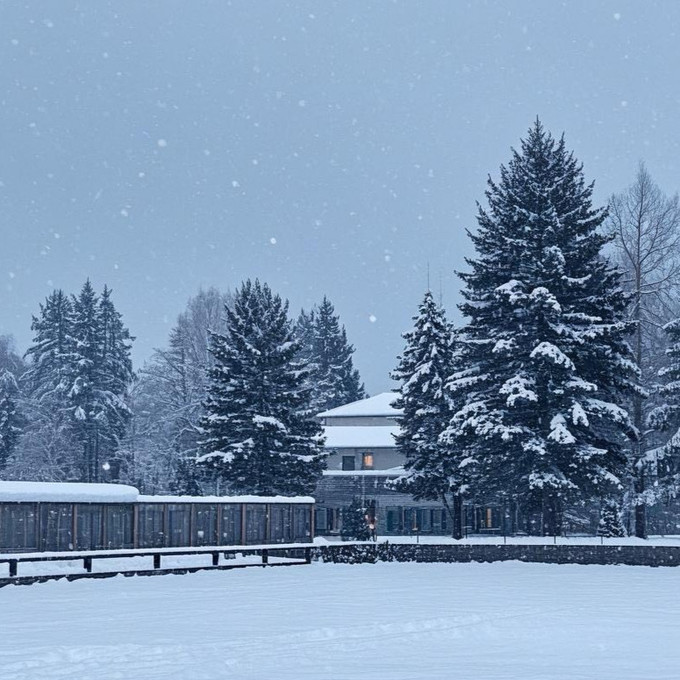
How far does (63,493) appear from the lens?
27.4m

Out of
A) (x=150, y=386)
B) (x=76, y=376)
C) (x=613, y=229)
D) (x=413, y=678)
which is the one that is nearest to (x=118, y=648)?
(x=413, y=678)

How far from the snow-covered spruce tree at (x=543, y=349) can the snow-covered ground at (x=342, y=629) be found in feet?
29.8

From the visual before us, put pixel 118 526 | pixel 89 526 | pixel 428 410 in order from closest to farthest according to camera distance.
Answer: pixel 89 526 < pixel 118 526 < pixel 428 410

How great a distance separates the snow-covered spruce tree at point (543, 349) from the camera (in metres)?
35.7

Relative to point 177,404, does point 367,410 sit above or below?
below

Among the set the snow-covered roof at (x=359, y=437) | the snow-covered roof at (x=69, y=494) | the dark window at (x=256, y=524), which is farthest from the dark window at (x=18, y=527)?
the snow-covered roof at (x=359, y=437)

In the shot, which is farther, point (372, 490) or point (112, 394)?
point (112, 394)

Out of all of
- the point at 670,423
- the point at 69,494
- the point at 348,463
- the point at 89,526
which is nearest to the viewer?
the point at 69,494

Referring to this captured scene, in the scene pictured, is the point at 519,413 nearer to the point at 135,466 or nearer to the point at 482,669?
the point at 482,669

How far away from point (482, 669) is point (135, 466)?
6122 cm

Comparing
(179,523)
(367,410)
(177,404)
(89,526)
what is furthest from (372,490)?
(89,526)

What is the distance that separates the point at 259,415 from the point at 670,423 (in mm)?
16629

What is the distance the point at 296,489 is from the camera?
44375mm

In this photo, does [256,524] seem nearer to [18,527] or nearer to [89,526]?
[89,526]
